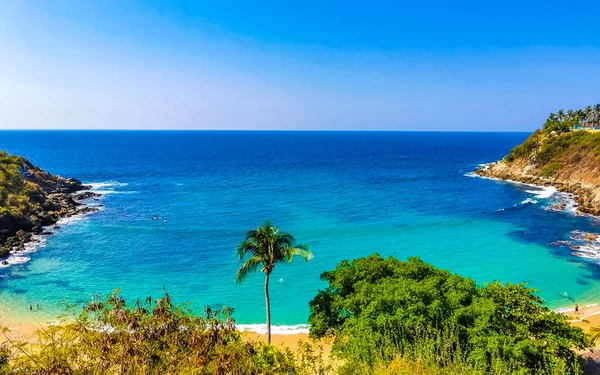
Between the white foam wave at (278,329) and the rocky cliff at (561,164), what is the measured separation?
7092 centimetres

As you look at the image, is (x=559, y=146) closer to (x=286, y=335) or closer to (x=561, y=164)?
(x=561, y=164)

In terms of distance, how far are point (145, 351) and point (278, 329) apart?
77.3 feet

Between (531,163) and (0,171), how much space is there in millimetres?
139480

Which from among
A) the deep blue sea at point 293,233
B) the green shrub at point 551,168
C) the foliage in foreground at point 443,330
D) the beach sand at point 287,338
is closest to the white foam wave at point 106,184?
the deep blue sea at point 293,233

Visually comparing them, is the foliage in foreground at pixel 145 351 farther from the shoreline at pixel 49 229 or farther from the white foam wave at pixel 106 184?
the white foam wave at pixel 106 184

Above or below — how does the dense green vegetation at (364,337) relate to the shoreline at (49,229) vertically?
above

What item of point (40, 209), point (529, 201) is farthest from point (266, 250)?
point (529, 201)

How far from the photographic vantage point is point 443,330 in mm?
23453

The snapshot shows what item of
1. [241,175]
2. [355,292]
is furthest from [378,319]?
[241,175]

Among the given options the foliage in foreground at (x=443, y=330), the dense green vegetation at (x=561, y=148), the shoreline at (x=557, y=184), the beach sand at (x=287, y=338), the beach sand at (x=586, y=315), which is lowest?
the beach sand at (x=287, y=338)

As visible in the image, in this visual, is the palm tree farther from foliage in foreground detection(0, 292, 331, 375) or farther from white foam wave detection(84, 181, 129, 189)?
white foam wave detection(84, 181, 129, 189)

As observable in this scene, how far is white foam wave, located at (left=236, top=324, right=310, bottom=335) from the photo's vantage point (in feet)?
122

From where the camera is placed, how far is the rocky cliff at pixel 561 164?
303 ft

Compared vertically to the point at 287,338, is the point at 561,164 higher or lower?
higher
